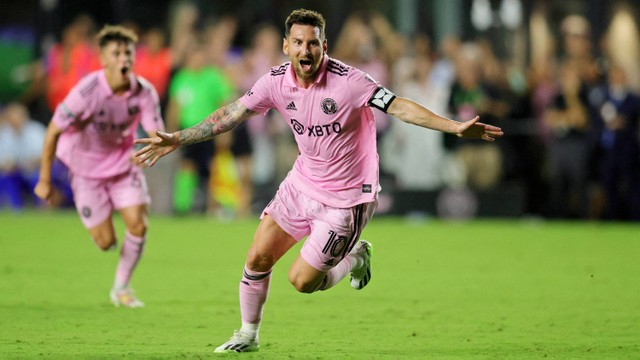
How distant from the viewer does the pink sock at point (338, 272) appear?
8750 mm

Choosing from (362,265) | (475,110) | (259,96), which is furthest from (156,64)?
(259,96)

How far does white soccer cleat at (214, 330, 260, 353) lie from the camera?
26.6 ft

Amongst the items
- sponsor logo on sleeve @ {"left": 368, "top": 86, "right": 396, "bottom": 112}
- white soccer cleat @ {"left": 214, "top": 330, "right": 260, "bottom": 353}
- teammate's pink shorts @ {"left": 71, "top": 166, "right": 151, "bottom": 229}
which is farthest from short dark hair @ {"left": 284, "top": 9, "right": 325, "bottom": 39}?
teammate's pink shorts @ {"left": 71, "top": 166, "right": 151, "bottom": 229}

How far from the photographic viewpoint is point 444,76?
69.4 feet

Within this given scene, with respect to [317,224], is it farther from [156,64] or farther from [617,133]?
[617,133]

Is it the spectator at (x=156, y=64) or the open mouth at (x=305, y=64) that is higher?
the spectator at (x=156, y=64)

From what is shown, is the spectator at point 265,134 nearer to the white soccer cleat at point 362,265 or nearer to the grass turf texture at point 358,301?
the grass turf texture at point 358,301

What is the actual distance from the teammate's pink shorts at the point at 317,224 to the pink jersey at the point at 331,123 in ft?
0.21

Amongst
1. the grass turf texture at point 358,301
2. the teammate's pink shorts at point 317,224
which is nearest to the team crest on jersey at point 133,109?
the grass turf texture at point 358,301

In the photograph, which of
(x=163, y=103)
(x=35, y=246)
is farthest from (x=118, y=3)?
(x=35, y=246)

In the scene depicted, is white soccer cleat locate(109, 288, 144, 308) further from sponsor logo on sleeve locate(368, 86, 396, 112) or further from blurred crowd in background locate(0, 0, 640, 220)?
blurred crowd in background locate(0, 0, 640, 220)

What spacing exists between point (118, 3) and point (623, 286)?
495 inches

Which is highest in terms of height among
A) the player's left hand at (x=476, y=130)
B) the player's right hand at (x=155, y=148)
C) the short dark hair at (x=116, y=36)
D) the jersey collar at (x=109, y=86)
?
the short dark hair at (x=116, y=36)

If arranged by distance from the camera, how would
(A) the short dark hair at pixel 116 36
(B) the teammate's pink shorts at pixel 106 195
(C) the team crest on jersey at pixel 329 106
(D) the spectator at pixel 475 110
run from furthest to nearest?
1. (D) the spectator at pixel 475 110
2. (B) the teammate's pink shorts at pixel 106 195
3. (A) the short dark hair at pixel 116 36
4. (C) the team crest on jersey at pixel 329 106
